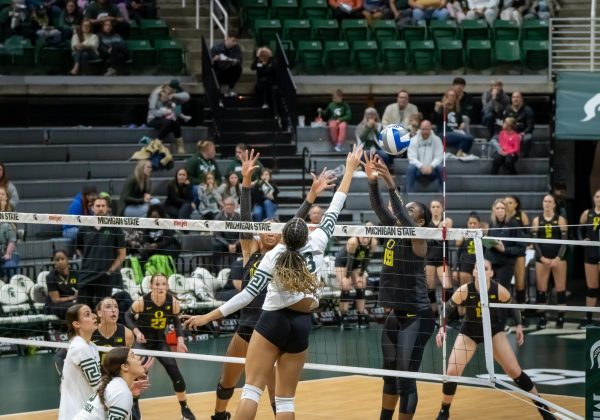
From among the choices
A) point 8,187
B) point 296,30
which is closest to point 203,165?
point 8,187

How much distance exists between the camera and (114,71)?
71.9ft

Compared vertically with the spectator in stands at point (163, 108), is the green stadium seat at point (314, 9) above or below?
above

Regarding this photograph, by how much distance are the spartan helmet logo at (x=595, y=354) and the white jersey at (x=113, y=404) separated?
3.69 m

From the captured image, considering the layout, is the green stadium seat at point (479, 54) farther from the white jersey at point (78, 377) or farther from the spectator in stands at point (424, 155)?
the white jersey at point (78, 377)

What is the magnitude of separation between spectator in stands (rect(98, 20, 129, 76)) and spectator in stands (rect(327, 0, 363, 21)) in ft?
14.4

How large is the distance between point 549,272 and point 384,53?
247 inches

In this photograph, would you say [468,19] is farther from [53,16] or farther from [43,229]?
[43,229]

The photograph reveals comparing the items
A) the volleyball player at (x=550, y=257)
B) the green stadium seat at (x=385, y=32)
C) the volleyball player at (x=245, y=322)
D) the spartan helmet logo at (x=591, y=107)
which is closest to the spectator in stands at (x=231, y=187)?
the volleyball player at (x=550, y=257)

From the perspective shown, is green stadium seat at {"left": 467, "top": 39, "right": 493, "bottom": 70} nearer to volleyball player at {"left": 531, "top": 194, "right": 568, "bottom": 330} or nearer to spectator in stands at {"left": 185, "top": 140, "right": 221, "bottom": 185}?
volleyball player at {"left": 531, "top": 194, "right": 568, "bottom": 330}

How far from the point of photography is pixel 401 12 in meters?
23.9

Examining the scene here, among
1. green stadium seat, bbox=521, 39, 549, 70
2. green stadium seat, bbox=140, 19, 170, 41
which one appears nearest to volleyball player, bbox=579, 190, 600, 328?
green stadium seat, bbox=521, 39, 549, 70

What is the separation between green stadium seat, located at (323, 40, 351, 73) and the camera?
22.8 meters

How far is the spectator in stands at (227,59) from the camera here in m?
21.6

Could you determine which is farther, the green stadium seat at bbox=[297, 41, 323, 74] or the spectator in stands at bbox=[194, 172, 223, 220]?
the green stadium seat at bbox=[297, 41, 323, 74]
